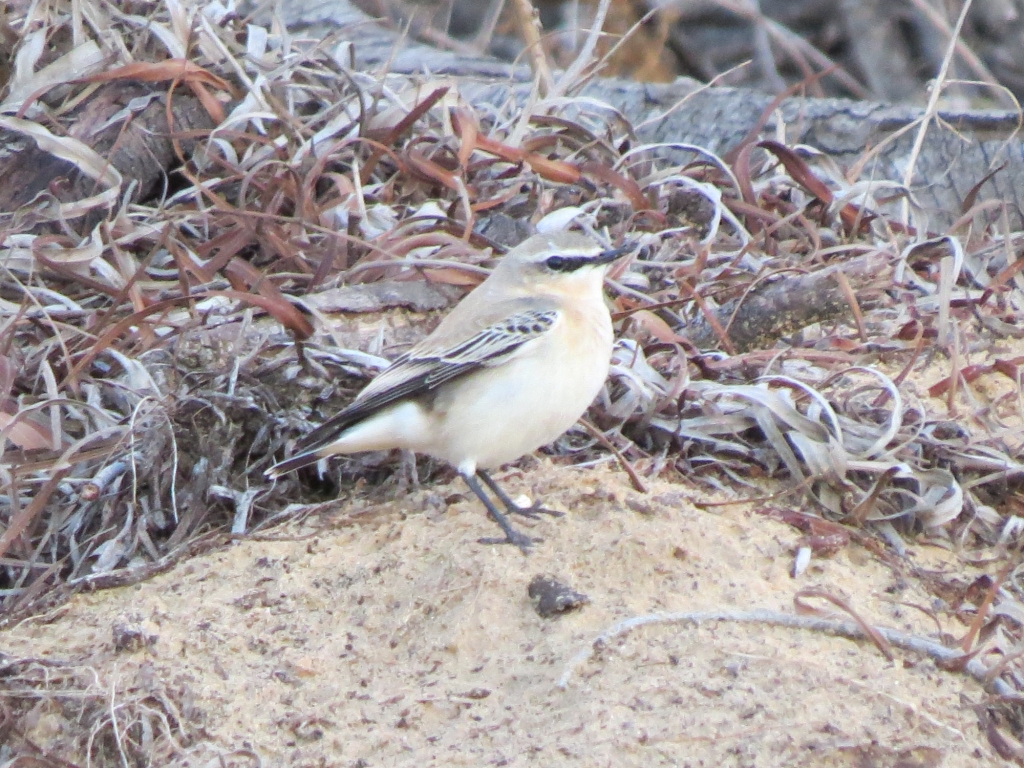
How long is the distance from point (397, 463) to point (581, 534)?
48.2 inches

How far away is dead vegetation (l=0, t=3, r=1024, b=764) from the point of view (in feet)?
17.9

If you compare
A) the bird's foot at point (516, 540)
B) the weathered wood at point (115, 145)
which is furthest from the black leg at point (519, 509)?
the weathered wood at point (115, 145)

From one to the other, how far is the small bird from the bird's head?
12 centimetres

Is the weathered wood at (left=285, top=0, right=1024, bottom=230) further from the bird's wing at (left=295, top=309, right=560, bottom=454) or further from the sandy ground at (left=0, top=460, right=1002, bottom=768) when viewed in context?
the sandy ground at (left=0, top=460, right=1002, bottom=768)

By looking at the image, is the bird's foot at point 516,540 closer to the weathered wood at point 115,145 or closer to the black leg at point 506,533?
the black leg at point 506,533

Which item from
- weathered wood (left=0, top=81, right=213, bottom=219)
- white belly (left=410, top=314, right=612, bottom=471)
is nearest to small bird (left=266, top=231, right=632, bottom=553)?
white belly (left=410, top=314, right=612, bottom=471)

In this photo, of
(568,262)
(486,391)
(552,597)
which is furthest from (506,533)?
(568,262)

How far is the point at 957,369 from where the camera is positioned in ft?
19.5

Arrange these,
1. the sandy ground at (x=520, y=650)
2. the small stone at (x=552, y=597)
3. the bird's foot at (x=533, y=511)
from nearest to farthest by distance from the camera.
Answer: the sandy ground at (x=520, y=650)
the small stone at (x=552, y=597)
the bird's foot at (x=533, y=511)

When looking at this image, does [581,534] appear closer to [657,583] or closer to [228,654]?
[657,583]

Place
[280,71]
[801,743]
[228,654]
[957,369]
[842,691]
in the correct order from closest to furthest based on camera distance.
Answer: [801,743]
[842,691]
[228,654]
[957,369]
[280,71]

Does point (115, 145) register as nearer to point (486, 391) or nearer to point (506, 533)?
point (486, 391)

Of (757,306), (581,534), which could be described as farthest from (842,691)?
(757,306)

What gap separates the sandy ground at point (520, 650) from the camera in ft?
12.7
